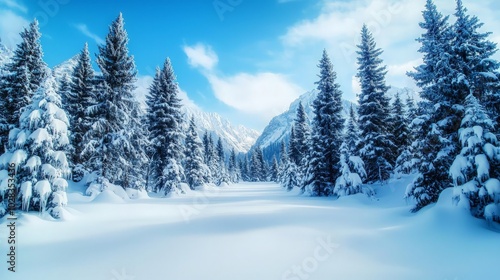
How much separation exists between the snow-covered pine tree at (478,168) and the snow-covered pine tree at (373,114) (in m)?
12.7

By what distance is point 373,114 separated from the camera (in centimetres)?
2200

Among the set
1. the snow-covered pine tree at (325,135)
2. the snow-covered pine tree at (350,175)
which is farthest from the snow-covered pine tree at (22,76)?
the snow-covered pine tree at (350,175)

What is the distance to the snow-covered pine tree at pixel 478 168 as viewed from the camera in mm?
8211

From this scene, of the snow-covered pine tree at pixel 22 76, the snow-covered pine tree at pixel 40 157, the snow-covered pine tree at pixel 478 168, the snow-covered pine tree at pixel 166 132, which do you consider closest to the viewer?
the snow-covered pine tree at pixel 478 168

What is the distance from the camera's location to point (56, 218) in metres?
10.4

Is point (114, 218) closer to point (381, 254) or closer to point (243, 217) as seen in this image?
point (243, 217)

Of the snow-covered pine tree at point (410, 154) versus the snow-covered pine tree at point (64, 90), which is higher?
the snow-covered pine tree at point (64, 90)

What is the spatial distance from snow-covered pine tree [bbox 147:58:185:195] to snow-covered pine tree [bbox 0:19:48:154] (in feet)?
31.4

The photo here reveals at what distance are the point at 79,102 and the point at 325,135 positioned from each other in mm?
23514

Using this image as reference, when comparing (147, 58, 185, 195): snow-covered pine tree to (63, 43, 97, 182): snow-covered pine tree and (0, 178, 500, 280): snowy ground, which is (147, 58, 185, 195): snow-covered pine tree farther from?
(0, 178, 500, 280): snowy ground

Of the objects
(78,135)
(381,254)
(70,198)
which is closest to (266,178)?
(78,135)

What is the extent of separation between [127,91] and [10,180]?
13308 millimetres

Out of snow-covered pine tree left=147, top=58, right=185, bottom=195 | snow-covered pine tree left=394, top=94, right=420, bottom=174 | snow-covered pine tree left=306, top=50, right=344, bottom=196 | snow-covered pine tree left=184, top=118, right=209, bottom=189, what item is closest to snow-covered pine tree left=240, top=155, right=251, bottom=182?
snow-covered pine tree left=184, top=118, right=209, bottom=189

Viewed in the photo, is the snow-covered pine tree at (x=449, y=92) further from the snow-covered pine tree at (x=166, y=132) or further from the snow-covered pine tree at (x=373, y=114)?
the snow-covered pine tree at (x=166, y=132)
